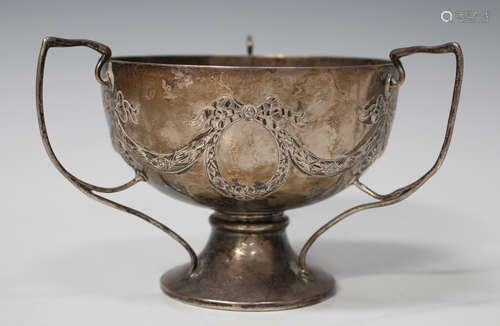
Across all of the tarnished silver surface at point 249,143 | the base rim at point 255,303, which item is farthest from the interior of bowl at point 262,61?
the base rim at point 255,303

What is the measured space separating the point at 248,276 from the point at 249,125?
16.8 inches

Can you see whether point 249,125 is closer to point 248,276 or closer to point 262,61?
point 248,276

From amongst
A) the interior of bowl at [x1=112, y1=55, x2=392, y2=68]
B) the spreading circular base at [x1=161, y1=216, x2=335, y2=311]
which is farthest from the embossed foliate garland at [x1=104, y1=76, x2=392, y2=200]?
the interior of bowl at [x1=112, y1=55, x2=392, y2=68]

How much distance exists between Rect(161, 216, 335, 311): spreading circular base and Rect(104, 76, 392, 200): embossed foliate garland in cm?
23

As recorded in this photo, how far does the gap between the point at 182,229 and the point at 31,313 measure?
0.80 meters

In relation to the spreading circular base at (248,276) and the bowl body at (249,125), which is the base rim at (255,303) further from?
the bowl body at (249,125)

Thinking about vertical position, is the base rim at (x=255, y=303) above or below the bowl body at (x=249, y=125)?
below

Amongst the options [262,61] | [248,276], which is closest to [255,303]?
[248,276]

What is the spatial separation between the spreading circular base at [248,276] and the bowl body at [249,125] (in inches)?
5.3

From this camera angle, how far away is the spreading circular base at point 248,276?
7.63ft

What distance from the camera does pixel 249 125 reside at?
2125mm

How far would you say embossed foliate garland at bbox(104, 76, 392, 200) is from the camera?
212 centimetres

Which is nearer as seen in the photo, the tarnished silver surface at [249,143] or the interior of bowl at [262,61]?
the tarnished silver surface at [249,143]

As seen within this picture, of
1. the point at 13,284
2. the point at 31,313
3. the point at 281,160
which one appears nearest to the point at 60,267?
the point at 13,284
